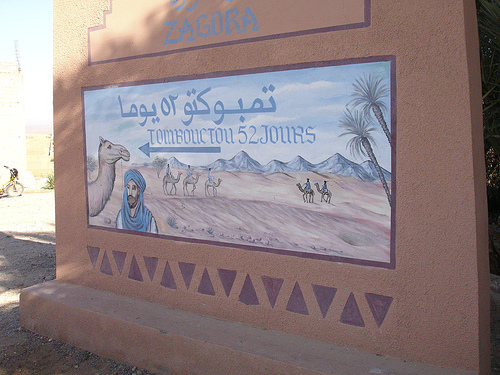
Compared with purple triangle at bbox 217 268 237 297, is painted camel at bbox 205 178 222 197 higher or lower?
higher

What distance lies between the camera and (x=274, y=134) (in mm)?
3299

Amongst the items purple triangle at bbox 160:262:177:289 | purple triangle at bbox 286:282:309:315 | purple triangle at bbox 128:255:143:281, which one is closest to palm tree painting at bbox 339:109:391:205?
purple triangle at bbox 286:282:309:315

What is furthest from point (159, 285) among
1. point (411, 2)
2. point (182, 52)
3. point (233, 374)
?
point (411, 2)

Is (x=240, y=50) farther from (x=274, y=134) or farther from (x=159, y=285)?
(x=159, y=285)

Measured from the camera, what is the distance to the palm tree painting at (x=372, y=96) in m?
2.87

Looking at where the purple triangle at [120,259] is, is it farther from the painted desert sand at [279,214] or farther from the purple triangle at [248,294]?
the purple triangle at [248,294]

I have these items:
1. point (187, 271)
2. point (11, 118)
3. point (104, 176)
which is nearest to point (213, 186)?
point (187, 271)

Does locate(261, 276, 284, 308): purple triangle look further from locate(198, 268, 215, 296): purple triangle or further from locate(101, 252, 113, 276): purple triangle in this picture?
locate(101, 252, 113, 276): purple triangle

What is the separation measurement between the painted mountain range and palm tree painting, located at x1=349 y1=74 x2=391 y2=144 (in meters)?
0.25

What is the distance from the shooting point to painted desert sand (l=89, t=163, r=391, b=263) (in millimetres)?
2973

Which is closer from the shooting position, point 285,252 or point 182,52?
point 285,252

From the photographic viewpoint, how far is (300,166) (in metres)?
3.20

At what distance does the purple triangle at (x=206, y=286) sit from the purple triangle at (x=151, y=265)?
52 centimetres

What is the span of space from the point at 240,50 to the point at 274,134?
694 mm
